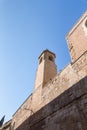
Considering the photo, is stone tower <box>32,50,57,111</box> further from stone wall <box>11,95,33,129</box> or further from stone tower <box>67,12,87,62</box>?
stone tower <box>67,12,87,62</box>

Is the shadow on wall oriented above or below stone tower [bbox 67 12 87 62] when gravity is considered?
below

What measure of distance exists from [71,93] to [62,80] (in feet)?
3.97

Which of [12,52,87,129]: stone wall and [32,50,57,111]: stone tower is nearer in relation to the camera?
[12,52,87,129]: stone wall

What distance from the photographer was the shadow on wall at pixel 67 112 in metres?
5.04

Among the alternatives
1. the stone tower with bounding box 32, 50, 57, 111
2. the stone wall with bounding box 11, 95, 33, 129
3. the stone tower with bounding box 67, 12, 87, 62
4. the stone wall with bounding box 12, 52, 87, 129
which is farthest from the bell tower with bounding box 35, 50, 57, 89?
the stone tower with bounding box 67, 12, 87, 62

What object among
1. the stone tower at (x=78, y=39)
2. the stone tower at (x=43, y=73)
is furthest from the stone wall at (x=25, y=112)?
the stone tower at (x=78, y=39)

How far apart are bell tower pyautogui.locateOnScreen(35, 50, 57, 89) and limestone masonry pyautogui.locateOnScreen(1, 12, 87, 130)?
0.20 ft

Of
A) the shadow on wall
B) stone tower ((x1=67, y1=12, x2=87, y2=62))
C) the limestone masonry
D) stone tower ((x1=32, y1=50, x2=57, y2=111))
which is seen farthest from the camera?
stone tower ((x1=32, y1=50, x2=57, y2=111))

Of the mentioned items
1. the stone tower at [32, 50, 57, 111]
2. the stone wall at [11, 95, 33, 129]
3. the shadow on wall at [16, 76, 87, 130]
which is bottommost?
the shadow on wall at [16, 76, 87, 130]

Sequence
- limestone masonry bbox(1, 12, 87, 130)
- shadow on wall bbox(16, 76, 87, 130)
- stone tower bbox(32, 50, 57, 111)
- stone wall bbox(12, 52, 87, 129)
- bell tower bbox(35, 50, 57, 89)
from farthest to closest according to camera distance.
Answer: bell tower bbox(35, 50, 57, 89) → stone tower bbox(32, 50, 57, 111) → stone wall bbox(12, 52, 87, 129) → limestone masonry bbox(1, 12, 87, 130) → shadow on wall bbox(16, 76, 87, 130)

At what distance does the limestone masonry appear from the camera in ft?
17.3

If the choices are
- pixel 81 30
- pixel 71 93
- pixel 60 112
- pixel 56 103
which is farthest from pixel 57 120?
pixel 81 30

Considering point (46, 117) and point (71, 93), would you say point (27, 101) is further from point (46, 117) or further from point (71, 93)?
point (71, 93)

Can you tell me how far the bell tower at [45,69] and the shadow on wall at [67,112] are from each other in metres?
2.38
